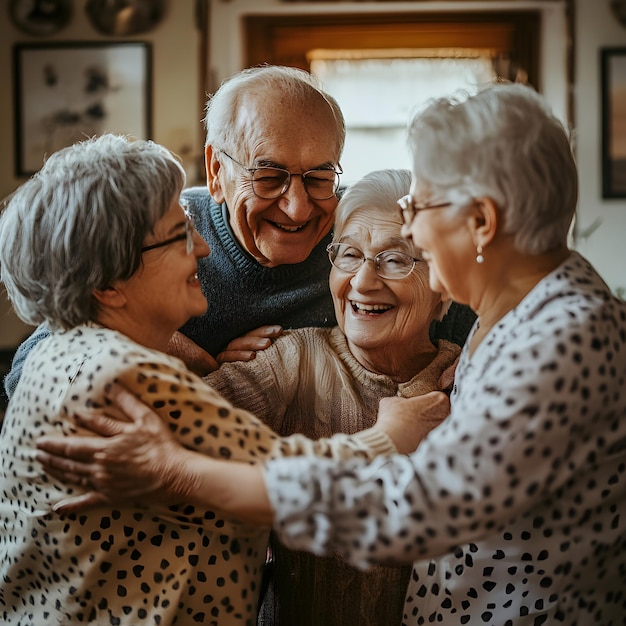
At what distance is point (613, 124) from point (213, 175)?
344cm

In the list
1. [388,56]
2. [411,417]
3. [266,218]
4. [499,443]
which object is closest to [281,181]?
[266,218]

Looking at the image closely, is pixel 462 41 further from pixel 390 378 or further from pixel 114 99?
pixel 390 378

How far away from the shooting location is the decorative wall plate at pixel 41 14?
190 inches

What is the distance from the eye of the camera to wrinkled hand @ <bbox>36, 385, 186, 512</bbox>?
128 centimetres

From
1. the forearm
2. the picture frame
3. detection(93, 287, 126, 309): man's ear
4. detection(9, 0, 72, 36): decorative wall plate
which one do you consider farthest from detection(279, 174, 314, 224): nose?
detection(9, 0, 72, 36): decorative wall plate

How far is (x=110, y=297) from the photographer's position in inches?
57.5

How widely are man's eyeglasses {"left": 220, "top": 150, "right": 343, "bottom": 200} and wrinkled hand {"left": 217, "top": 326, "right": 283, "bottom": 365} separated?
0.32 metres

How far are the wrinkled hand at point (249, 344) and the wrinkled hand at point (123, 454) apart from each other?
567 millimetres

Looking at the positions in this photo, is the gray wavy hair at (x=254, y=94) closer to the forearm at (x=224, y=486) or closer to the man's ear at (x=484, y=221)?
the man's ear at (x=484, y=221)

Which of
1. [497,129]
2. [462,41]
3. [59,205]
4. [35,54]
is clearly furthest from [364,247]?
[35,54]

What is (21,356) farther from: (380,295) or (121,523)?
(380,295)

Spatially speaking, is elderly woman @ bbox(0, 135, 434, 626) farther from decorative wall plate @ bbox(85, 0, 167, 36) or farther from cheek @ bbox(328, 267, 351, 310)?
decorative wall plate @ bbox(85, 0, 167, 36)

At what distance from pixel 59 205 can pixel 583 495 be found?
100cm

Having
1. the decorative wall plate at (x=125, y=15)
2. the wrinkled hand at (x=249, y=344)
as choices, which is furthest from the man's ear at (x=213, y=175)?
the decorative wall plate at (x=125, y=15)
